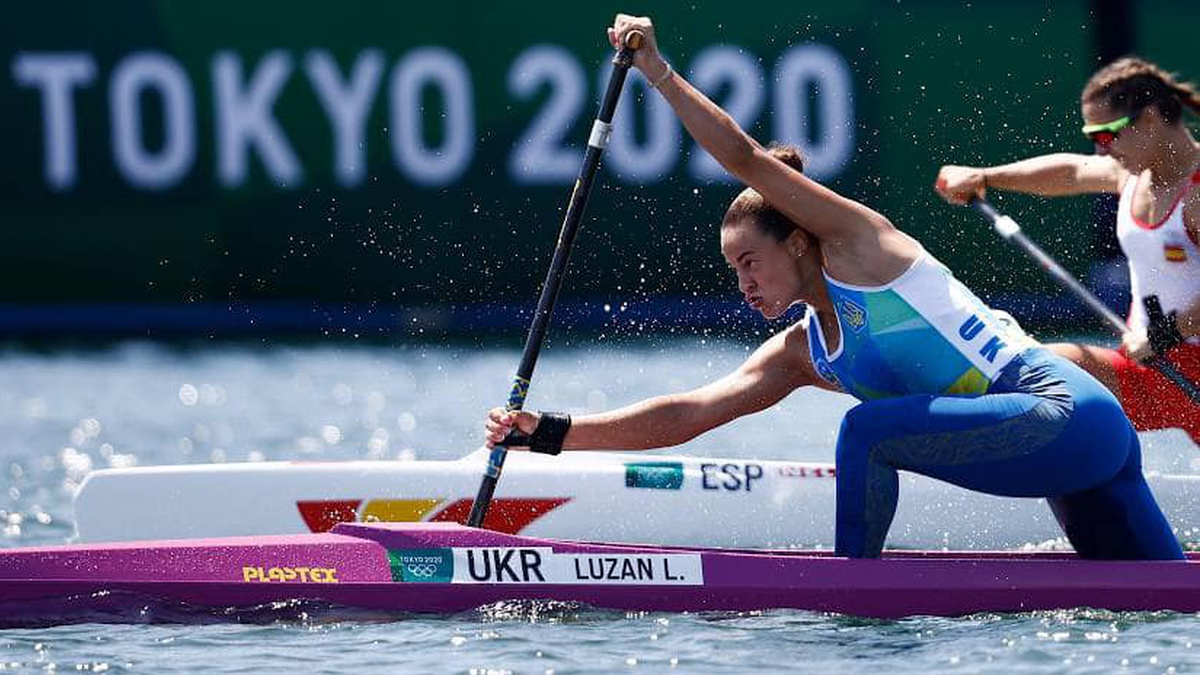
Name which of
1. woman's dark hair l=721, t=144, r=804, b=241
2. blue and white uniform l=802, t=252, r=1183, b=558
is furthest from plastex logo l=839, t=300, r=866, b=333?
woman's dark hair l=721, t=144, r=804, b=241

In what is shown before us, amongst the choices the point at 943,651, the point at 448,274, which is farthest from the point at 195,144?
the point at 943,651

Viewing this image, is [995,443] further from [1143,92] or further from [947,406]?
[1143,92]

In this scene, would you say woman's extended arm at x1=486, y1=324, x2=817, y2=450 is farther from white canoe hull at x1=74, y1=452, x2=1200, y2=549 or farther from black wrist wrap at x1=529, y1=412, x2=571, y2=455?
white canoe hull at x1=74, y1=452, x2=1200, y2=549

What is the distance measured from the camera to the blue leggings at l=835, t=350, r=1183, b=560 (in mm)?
5902

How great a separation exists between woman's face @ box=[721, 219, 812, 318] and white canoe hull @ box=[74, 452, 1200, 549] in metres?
2.29

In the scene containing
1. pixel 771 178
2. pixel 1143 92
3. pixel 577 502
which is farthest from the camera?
pixel 577 502

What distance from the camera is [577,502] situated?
8.19 m

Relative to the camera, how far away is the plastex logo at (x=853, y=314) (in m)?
5.92

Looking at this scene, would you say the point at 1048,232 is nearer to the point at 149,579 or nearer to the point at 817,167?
the point at 817,167

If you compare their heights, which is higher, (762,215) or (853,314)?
(762,215)

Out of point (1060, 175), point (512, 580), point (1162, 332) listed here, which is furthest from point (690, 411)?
point (1060, 175)

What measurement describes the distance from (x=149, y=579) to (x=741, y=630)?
1.55 meters

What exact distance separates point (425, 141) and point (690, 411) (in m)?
9.64

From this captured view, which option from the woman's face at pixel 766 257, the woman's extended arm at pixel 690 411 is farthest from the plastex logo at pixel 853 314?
the woman's extended arm at pixel 690 411
